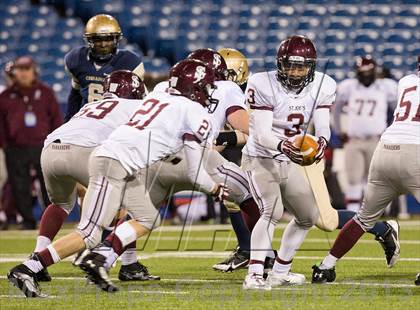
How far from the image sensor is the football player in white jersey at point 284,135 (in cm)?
568

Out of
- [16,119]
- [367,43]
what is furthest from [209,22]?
[16,119]

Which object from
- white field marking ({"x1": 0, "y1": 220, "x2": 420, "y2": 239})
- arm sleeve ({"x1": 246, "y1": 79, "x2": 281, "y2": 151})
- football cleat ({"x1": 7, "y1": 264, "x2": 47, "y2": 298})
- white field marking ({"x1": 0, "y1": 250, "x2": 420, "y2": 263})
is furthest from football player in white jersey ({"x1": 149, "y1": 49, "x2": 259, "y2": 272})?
white field marking ({"x1": 0, "y1": 220, "x2": 420, "y2": 239})

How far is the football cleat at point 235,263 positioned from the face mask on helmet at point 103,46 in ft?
5.55

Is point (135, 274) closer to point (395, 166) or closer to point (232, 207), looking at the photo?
point (232, 207)

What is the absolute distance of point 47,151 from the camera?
19.9 ft

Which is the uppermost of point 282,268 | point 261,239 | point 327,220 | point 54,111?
point 261,239

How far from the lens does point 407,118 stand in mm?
5621

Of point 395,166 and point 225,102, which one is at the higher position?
point 225,102

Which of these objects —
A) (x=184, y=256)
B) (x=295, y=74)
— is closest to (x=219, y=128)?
(x=295, y=74)

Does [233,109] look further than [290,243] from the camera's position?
Yes

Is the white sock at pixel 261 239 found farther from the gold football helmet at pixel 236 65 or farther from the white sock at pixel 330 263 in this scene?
the gold football helmet at pixel 236 65

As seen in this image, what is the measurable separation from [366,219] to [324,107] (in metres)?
0.72

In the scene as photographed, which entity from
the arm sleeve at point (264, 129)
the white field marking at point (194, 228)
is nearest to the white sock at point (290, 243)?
the arm sleeve at point (264, 129)

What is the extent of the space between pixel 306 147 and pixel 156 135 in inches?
33.7
